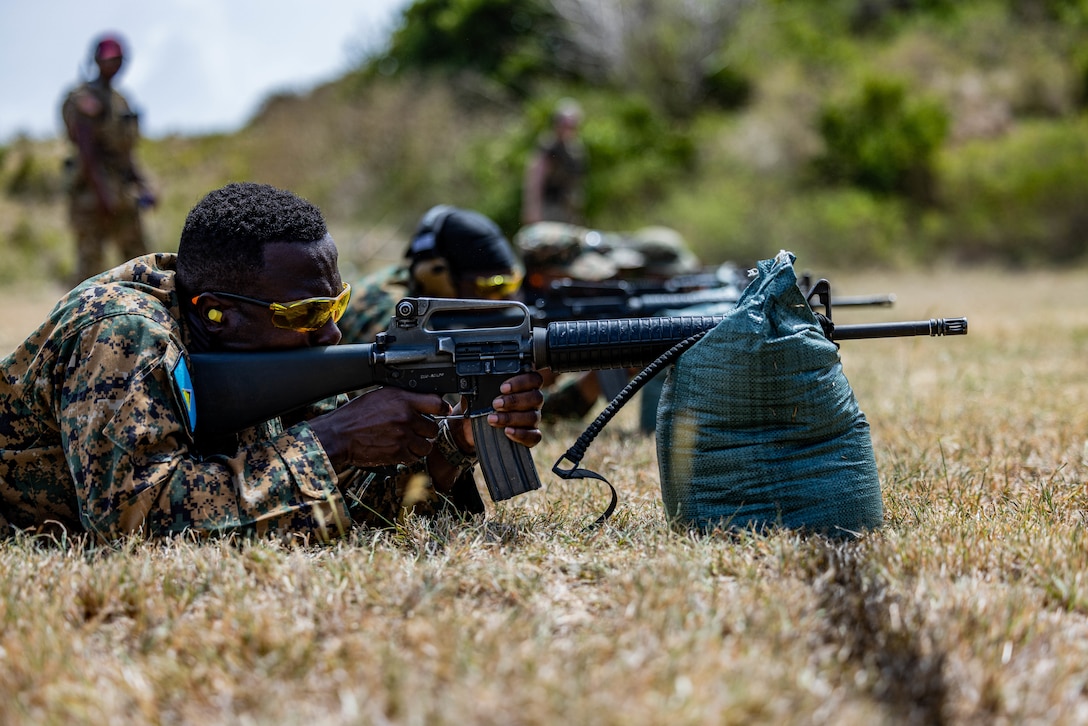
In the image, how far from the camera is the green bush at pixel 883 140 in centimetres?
2008

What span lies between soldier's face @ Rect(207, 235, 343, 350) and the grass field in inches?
23.7

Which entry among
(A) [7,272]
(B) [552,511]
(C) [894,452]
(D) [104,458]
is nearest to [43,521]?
(D) [104,458]

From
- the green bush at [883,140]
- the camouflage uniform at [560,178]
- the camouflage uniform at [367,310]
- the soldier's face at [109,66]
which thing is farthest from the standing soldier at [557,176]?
the green bush at [883,140]

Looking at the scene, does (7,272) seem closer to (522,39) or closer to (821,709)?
(522,39)

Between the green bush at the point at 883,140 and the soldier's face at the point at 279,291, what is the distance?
19568 millimetres

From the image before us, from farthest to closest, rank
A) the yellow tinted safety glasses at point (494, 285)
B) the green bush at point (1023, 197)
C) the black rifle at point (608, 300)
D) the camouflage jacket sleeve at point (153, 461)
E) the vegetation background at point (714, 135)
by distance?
the vegetation background at point (714, 135) < the green bush at point (1023, 197) < the black rifle at point (608, 300) < the yellow tinted safety glasses at point (494, 285) < the camouflage jacket sleeve at point (153, 461)

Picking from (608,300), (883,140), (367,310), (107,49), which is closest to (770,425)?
(367,310)

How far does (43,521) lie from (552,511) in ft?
5.16

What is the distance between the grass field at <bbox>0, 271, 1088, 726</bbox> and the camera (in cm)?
175

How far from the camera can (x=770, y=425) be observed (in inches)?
107

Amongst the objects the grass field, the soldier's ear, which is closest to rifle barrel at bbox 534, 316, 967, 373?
the grass field

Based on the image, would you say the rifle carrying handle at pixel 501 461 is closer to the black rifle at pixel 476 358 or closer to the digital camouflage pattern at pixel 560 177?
the black rifle at pixel 476 358

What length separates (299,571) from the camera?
2334 millimetres

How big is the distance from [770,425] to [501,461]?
824mm
